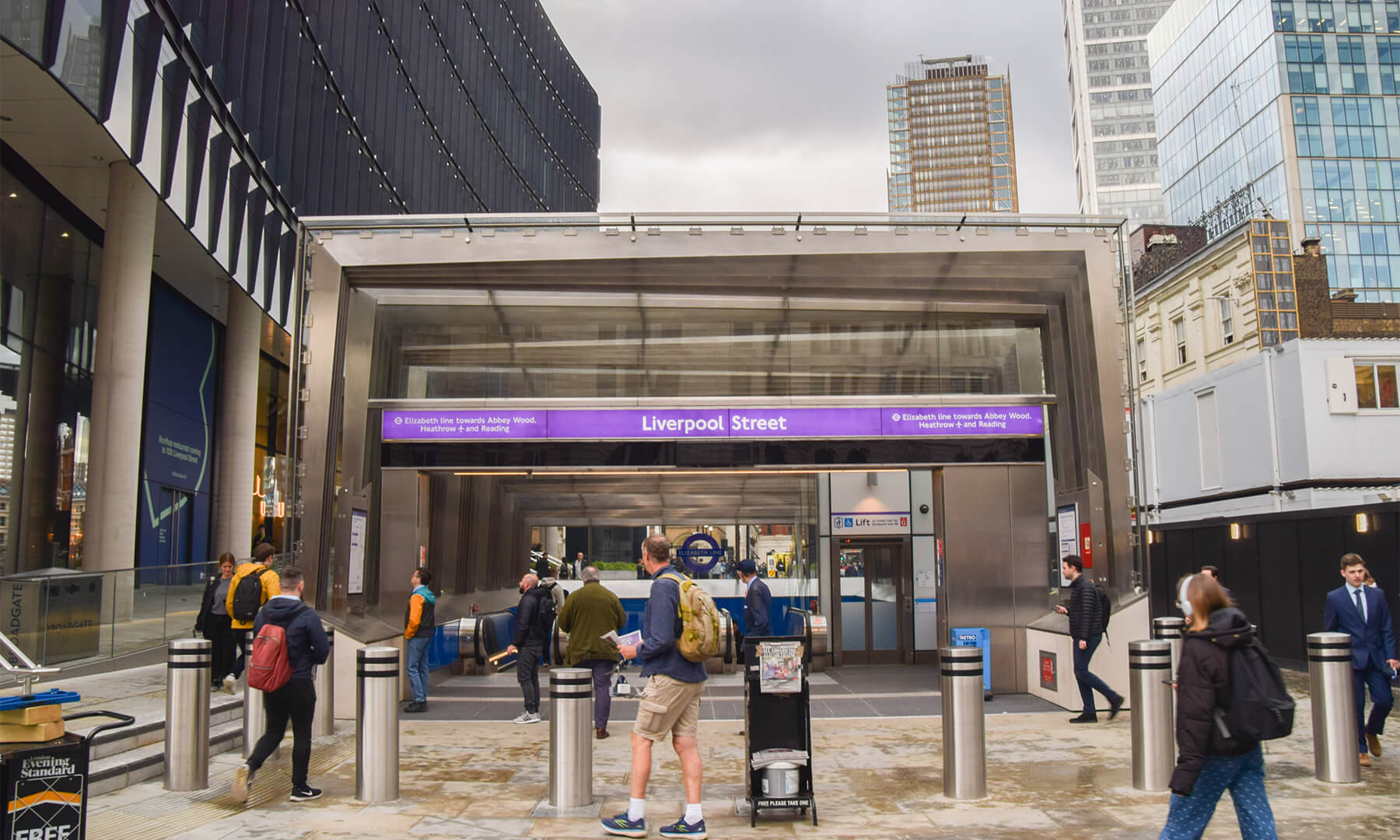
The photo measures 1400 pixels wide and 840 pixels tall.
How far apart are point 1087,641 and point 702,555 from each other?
720 centimetres

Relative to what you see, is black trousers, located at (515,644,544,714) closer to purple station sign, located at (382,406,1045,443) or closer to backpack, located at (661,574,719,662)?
purple station sign, located at (382,406,1045,443)

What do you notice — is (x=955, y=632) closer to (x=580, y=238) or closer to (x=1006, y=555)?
(x=1006, y=555)

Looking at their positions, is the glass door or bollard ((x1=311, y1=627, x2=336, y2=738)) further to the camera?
the glass door

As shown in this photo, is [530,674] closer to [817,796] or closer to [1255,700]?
→ [817,796]

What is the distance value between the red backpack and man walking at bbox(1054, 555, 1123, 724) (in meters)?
7.24

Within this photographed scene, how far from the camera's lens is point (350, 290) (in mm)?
12469

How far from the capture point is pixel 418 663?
1139 cm

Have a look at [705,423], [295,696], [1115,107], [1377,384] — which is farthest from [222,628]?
[1115,107]

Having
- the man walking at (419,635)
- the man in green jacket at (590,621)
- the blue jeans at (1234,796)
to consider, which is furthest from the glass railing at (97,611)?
the blue jeans at (1234,796)

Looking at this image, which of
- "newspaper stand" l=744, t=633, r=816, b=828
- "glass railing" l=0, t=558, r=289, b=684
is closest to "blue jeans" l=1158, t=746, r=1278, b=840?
"newspaper stand" l=744, t=633, r=816, b=828

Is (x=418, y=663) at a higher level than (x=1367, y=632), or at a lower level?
lower

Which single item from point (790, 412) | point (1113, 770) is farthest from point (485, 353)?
point (1113, 770)

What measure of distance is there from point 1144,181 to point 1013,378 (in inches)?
5665

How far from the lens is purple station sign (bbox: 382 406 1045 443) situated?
12641 millimetres
